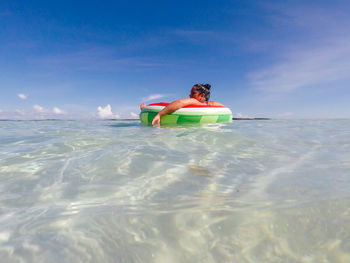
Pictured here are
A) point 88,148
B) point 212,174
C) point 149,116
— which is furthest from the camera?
point 149,116

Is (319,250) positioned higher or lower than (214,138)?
lower

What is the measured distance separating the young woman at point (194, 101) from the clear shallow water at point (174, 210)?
3.62 m

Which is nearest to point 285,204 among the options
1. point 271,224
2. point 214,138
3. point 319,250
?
point 271,224

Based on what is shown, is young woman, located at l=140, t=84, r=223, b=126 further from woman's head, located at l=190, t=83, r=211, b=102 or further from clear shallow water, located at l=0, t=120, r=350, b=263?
clear shallow water, located at l=0, t=120, r=350, b=263

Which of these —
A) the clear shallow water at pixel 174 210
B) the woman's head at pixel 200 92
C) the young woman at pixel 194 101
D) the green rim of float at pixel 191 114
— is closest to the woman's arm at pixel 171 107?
the young woman at pixel 194 101

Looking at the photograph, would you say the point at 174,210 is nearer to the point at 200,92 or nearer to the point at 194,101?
the point at 194,101

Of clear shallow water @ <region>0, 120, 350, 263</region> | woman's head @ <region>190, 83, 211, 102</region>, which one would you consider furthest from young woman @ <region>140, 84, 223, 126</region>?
clear shallow water @ <region>0, 120, 350, 263</region>

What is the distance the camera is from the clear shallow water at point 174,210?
92 cm

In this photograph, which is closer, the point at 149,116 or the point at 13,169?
the point at 13,169

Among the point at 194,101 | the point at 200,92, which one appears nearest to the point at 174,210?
the point at 194,101

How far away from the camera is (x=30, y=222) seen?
3.71ft

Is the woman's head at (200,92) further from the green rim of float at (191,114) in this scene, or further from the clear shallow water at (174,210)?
the clear shallow water at (174,210)

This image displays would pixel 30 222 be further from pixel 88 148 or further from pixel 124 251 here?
pixel 88 148

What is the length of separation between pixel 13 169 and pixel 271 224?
2360 millimetres
